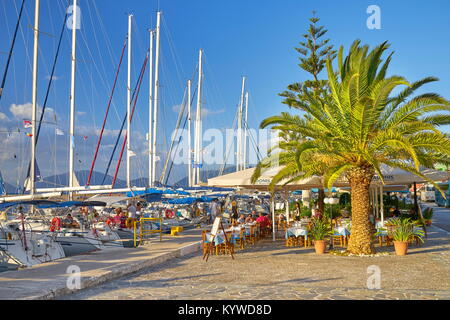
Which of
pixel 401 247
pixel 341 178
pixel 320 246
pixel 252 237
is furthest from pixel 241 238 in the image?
pixel 401 247

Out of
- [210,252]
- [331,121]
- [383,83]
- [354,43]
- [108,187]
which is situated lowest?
[210,252]

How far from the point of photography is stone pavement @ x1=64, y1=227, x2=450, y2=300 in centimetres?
851

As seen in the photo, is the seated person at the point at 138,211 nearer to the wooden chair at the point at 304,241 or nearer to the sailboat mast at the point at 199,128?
the wooden chair at the point at 304,241

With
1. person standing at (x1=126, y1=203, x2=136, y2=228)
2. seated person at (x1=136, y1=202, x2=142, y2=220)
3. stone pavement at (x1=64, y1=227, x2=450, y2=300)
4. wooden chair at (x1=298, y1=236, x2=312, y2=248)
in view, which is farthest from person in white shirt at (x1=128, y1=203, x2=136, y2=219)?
wooden chair at (x1=298, y1=236, x2=312, y2=248)

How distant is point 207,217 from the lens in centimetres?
3080

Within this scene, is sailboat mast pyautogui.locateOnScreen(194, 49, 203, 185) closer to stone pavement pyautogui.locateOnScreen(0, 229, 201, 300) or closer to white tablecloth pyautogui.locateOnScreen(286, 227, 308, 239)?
white tablecloth pyautogui.locateOnScreen(286, 227, 308, 239)

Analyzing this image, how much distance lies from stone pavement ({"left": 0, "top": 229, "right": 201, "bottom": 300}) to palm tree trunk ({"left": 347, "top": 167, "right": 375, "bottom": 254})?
5668 millimetres

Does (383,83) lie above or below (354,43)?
below

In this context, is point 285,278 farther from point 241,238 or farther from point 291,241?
point 291,241

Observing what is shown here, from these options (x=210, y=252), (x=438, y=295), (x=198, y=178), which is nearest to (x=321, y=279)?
(x=438, y=295)

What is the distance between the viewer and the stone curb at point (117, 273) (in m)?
8.52
